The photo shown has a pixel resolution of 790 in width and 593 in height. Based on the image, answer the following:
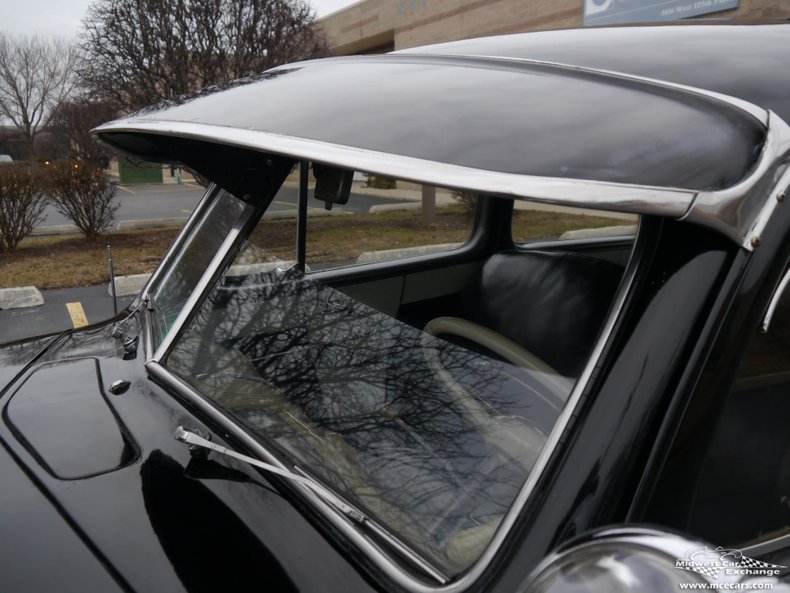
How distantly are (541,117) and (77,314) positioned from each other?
21.0 ft

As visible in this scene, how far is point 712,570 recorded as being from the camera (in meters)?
0.62

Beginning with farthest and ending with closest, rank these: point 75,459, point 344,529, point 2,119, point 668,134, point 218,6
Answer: point 2,119, point 218,6, point 75,459, point 344,529, point 668,134

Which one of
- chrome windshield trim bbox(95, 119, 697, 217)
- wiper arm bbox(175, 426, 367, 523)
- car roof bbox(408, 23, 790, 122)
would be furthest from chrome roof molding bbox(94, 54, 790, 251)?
wiper arm bbox(175, 426, 367, 523)

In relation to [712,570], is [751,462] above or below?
below

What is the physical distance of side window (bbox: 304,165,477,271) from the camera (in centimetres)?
194

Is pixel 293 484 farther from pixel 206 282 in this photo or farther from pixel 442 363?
pixel 206 282

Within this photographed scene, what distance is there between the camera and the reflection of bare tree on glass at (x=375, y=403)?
1130 millimetres

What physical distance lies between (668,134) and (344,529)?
2.52ft

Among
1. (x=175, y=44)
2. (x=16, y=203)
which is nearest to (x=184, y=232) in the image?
(x=16, y=203)

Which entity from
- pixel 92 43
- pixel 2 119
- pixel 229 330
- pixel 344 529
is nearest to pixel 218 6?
pixel 92 43

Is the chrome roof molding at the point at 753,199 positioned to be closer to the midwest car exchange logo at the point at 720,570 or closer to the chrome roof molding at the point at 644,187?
the chrome roof molding at the point at 644,187

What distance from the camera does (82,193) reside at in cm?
1061

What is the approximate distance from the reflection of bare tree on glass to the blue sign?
8392 mm

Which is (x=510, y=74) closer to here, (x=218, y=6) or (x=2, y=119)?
(x=218, y=6)
